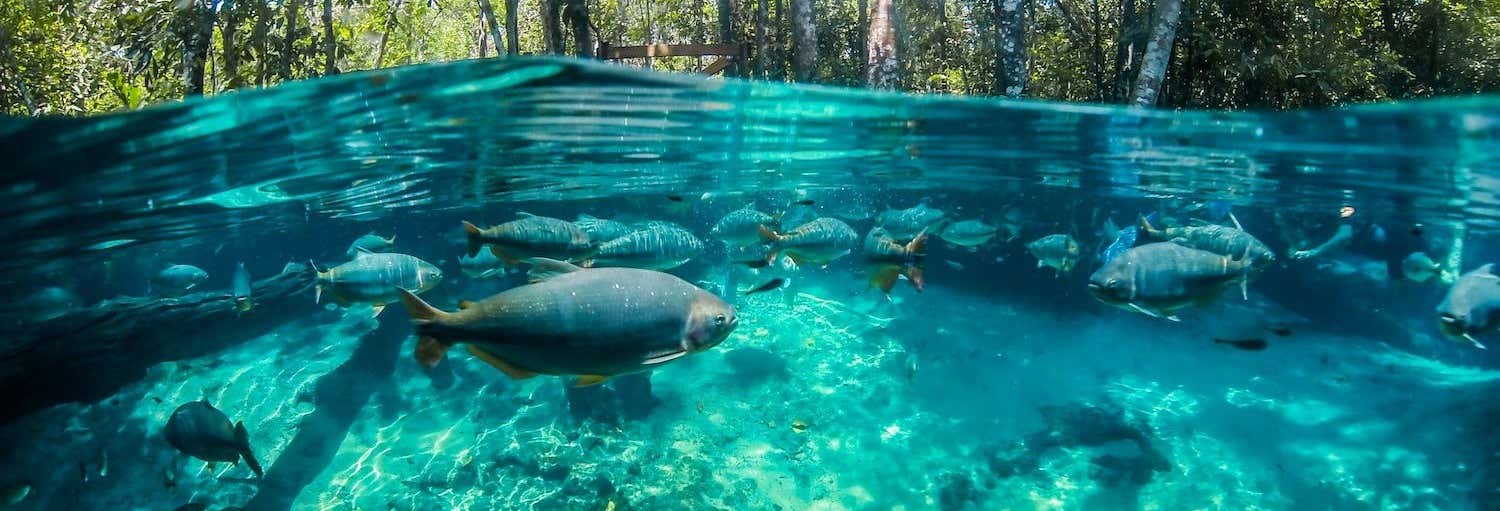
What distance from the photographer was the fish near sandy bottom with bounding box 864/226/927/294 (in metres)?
7.02

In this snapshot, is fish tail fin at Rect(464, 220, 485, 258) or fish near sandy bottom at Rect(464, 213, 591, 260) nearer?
fish tail fin at Rect(464, 220, 485, 258)

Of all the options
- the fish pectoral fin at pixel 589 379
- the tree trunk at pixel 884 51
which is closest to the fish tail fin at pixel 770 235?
the fish pectoral fin at pixel 589 379

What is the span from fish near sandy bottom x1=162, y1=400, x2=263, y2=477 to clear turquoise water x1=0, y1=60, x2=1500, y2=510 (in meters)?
3.03

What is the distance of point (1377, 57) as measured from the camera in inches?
687

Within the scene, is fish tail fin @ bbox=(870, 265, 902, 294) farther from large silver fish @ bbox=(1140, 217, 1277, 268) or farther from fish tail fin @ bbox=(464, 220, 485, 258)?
fish tail fin @ bbox=(464, 220, 485, 258)

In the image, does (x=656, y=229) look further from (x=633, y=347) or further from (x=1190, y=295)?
(x=1190, y=295)

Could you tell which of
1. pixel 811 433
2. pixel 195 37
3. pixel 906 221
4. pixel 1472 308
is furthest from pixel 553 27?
pixel 1472 308

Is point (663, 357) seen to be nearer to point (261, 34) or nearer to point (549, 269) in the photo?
point (549, 269)

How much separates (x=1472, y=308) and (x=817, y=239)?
5565 millimetres

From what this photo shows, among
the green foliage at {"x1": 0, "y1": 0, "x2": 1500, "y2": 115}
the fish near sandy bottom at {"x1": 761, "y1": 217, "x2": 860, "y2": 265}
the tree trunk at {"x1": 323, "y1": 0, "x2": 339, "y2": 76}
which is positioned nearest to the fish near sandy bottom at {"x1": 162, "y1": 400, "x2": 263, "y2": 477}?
the fish near sandy bottom at {"x1": 761, "y1": 217, "x2": 860, "y2": 265}

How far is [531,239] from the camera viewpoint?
632 centimetres

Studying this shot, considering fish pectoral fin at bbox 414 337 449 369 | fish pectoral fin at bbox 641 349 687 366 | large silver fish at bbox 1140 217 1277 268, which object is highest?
fish pectoral fin at bbox 414 337 449 369

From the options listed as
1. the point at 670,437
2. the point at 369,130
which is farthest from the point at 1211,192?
the point at 369,130

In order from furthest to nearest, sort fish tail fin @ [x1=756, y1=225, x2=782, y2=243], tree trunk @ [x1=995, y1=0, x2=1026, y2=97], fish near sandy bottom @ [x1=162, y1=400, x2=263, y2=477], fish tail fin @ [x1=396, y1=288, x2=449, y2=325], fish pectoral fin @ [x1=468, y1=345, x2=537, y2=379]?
tree trunk @ [x1=995, y1=0, x2=1026, y2=97]
fish tail fin @ [x1=756, y1=225, x2=782, y2=243]
fish near sandy bottom @ [x1=162, y1=400, x2=263, y2=477]
fish pectoral fin @ [x1=468, y1=345, x2=537, y2=379]
fish tail fin @ [x1=396, y1=288, x2=449, y2=325]
